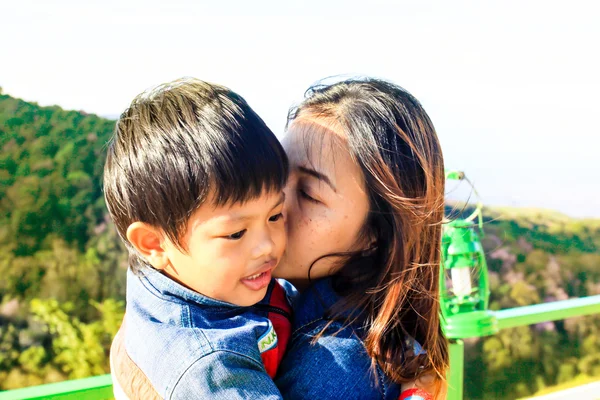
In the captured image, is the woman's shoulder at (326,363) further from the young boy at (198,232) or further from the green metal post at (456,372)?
the green metal post at (456,372)

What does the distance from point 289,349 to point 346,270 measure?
30 cm

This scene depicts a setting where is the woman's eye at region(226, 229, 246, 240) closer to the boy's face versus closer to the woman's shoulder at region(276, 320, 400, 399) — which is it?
the boy's face

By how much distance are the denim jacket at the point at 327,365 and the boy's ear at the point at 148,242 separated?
42 cm

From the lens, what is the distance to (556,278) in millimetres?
5602

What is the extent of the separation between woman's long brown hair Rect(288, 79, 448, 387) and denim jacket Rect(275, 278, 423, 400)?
34 mm

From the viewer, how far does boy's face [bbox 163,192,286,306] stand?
1301mm

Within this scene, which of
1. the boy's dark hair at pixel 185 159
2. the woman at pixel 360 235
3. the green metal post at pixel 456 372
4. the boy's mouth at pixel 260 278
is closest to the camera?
the boy's dark hair at pixel 185 159

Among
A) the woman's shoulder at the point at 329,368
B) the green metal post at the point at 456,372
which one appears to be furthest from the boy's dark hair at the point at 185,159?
the green metal post at the point at 456,372

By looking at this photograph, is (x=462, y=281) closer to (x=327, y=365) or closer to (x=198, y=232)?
(x=327, y=365)

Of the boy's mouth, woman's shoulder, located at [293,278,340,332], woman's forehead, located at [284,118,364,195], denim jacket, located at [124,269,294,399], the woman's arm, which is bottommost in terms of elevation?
the woman's arm

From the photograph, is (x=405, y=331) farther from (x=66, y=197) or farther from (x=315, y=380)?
(x=66, y=197)

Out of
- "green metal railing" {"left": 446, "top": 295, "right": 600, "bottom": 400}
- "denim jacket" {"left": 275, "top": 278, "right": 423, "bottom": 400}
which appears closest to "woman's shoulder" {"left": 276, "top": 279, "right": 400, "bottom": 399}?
"denim jacket" {"left": 275, "top": 278, "right": 423, "bottom": 400}

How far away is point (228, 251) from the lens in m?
1.33

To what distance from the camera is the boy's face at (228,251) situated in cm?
130
